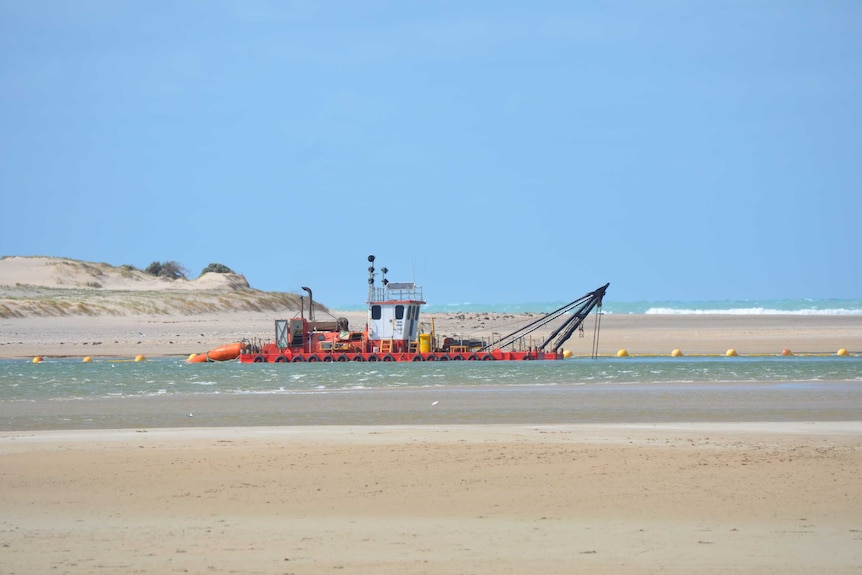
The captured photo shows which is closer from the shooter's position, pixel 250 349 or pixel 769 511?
pixel 769 511

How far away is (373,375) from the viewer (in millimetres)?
40812

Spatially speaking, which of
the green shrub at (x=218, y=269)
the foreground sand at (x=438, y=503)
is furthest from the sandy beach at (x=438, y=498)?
the green shrub at (x=218, y=269)

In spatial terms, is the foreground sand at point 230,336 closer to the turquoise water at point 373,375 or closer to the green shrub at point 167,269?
the turquoise water at point 373,375

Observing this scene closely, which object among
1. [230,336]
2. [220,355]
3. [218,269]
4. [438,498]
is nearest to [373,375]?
[220,355]

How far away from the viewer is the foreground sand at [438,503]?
36.0 ft

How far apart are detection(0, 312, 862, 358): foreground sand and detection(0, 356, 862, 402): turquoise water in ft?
24.0

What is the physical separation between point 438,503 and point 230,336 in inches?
2136

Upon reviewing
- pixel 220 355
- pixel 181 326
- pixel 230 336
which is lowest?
pixel 220 355

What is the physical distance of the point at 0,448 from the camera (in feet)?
64.1

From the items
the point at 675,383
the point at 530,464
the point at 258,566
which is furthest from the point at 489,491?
the point at 675,383

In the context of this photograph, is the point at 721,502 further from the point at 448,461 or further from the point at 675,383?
the point at 675,383

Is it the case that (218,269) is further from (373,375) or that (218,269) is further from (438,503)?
(438,503)

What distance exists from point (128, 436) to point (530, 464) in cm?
887

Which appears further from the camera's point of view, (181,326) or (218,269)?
(218,269)
